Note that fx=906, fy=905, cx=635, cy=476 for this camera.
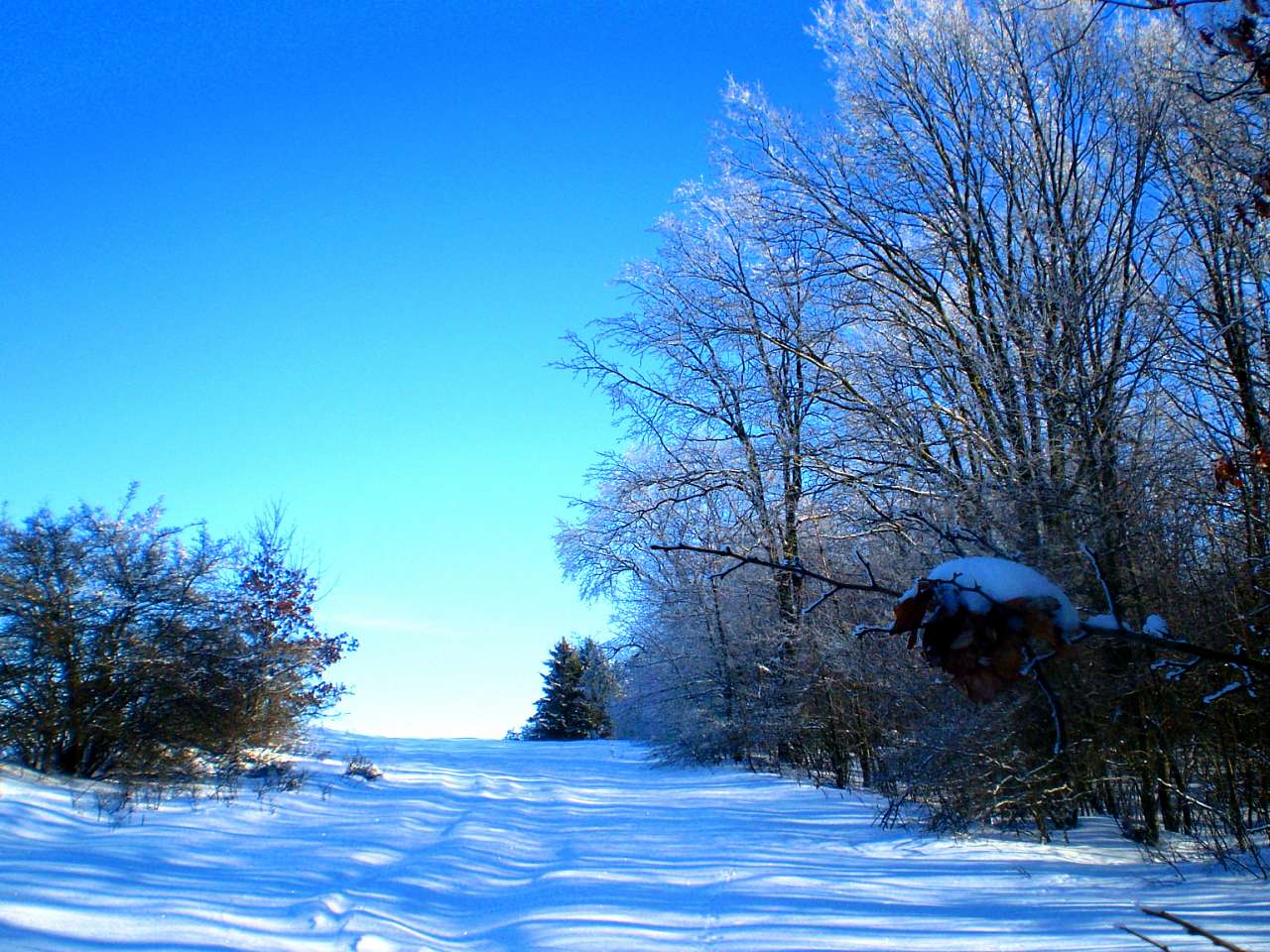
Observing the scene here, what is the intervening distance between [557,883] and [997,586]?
5365mm

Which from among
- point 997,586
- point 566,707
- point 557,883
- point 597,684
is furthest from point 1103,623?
point 566,707

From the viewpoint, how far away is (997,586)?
4.20 feet

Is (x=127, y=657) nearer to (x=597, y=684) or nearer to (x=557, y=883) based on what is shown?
(x=557, y=883)

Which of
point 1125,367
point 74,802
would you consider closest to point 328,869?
point 74,802

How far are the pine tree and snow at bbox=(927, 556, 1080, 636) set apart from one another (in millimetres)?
36288

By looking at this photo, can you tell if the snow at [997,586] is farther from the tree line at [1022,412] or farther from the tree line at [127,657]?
the tree line at [127,657]

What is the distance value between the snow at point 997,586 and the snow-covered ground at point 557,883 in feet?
11.6

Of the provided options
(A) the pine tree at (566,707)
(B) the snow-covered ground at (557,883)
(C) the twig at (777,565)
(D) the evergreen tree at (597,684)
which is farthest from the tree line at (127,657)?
(A) the pine tree at (566,707)

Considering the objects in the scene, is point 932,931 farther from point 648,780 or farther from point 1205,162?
point 648,780

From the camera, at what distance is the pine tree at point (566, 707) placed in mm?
37156

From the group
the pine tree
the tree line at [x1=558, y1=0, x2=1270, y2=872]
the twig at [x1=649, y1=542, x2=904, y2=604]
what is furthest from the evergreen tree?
the twig at [x1=649, y1=542, x2=904, y2=604]

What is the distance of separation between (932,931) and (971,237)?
7490mm

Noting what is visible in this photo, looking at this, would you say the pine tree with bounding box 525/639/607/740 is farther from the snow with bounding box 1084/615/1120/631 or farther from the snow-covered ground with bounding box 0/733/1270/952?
the snow with bounding box 1084/615/1120/631

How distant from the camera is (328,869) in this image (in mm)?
6297
